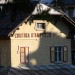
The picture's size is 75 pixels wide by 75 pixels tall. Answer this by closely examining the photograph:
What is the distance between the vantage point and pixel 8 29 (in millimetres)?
37312

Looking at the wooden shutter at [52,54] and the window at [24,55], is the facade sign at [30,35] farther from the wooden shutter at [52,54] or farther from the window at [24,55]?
the wooden shutter at [52,54]

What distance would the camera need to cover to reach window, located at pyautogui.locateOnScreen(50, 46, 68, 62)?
3828cm

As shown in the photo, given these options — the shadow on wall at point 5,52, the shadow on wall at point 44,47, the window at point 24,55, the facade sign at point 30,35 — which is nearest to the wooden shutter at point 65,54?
the shadow on wall at point 44,47

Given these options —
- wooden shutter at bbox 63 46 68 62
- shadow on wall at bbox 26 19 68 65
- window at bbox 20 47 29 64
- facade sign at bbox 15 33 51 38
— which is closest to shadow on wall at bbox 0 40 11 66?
window at bbox 20 47 29 64

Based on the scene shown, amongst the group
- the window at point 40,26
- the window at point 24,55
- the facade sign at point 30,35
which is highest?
the window at point 40,26

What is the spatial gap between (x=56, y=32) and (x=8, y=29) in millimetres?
3899

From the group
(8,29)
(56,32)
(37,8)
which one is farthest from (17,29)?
(37,8)

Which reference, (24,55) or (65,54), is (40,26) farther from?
(65,54)

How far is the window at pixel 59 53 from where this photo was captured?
38.3 meters

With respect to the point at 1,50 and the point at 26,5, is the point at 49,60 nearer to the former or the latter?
the point at 1,50

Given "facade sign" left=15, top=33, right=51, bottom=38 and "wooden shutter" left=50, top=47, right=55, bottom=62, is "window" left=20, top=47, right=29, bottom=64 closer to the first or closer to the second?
"facade sign" left=15, top=33, right=51, bottom=38

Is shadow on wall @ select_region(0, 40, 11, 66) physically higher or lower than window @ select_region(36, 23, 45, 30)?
lower

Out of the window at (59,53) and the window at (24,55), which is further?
the window at (59,53)

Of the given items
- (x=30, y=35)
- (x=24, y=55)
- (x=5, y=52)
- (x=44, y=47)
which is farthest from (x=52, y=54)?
(x=5, y=52)
